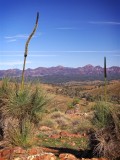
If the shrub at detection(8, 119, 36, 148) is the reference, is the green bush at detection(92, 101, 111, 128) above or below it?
above

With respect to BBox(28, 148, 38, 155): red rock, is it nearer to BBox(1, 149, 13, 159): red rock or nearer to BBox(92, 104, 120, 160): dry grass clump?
BBox(1, 149, 13, 159): red rock

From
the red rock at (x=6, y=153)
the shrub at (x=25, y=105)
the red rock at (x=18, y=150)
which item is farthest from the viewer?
the shrub at (x=25, y=105)

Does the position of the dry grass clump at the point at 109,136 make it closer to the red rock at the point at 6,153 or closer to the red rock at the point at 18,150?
the red rock at the point at 18,150

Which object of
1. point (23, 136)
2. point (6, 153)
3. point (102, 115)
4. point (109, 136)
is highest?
point (102, 115)

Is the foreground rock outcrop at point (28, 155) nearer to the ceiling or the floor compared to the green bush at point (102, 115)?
nearer to the floor

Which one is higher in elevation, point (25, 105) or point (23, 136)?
point (25, 105)

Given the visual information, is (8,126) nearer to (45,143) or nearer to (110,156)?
(45,143)

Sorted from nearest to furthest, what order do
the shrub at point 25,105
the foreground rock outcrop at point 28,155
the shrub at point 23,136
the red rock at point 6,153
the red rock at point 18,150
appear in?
the foreground rock outcrop at point 28,155 → the red rock at point 6,153 → the red rock at point 18,150 → the shrub at point 23,136 → the shrub at point 25,105

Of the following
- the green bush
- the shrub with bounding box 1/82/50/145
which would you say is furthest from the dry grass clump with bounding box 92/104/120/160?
the shrub with bounding box 1/82/50/145

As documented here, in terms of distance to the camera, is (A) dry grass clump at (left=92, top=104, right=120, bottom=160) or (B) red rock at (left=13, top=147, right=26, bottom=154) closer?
(A) dry grass clump at (left=92, top=104, right=120, bottom=160)

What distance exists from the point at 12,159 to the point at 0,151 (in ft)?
3.60

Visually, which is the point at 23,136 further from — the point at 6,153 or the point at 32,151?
the point at 6,153

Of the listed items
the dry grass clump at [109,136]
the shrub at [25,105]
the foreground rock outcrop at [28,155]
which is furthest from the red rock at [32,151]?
the dry grass clump at [109,136]

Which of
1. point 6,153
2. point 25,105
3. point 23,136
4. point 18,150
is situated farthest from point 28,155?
point 25,105
